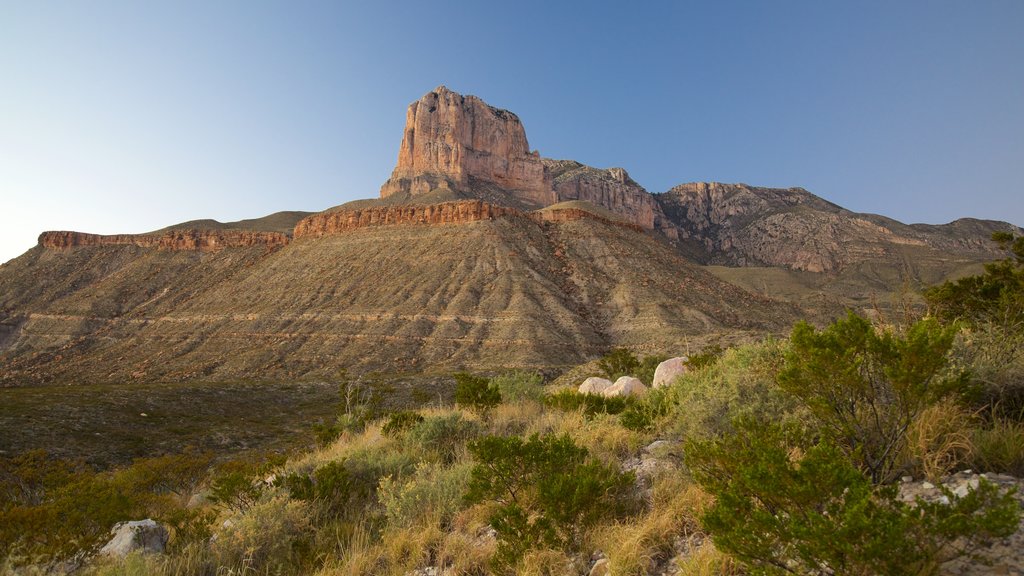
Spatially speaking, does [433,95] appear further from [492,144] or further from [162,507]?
[162,507]

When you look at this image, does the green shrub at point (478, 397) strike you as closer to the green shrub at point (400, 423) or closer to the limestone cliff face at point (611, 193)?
the green shrub at point (400, 423)

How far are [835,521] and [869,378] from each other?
1752mm

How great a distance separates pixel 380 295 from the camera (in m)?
49.3

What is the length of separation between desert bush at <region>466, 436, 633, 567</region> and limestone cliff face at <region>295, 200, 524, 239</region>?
5853 cm

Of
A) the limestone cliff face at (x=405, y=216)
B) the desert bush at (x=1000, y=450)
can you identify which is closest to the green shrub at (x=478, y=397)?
the desert bush at (x=1000, y=450)

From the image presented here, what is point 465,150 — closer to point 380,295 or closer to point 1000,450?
point 380,295

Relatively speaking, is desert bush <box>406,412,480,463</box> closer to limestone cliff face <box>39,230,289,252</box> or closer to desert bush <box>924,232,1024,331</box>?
desert bush <box>924,232,1024,331</box>

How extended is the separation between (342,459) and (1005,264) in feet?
45.4

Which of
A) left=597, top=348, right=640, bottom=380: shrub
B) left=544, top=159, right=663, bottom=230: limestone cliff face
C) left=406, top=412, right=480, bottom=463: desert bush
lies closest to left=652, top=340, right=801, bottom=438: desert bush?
left=406, top=412, right=480, bottom=463: desert bush

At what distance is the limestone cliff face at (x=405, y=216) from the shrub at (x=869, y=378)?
5955cm

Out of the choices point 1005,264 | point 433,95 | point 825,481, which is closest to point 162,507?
point 825,481

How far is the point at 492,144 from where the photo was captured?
127 meters

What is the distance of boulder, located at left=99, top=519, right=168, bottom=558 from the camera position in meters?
4.96

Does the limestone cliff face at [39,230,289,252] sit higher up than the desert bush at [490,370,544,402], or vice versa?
the limestone cliff face at [39,230,289,252]
